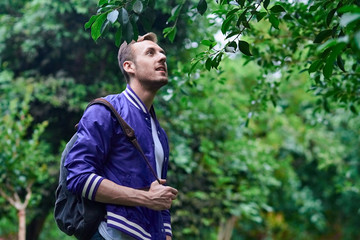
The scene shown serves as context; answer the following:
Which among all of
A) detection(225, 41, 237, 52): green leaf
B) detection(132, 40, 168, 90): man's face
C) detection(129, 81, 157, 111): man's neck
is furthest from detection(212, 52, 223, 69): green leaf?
detection(129, 81, 157, 111): man's neck

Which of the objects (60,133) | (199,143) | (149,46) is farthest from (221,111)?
(149,46)

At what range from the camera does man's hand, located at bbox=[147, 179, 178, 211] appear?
2.02 meters

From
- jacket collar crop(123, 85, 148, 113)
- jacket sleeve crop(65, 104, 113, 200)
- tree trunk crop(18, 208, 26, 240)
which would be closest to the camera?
jacket sleeve crop(65, 104, 113, 200)

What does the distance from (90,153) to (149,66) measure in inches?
24.1

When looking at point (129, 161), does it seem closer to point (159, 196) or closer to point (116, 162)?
point (116, 162)

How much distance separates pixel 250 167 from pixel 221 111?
1244mm

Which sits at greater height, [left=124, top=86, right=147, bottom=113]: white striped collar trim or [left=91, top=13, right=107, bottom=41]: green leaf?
[left=91, top=13, right=107, bottom=41]: green leaf

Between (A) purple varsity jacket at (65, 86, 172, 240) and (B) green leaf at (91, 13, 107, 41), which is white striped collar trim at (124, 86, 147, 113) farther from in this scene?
(B) green leaf at (91, 13, 107, 41)

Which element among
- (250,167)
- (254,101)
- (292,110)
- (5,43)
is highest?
(254,101)

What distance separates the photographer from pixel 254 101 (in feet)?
12.8

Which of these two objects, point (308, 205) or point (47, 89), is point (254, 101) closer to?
point (47, 89)

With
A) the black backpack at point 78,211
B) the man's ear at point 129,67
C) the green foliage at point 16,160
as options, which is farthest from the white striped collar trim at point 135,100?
the green foliage at point 16,160

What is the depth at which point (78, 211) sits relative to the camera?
2.03 metres

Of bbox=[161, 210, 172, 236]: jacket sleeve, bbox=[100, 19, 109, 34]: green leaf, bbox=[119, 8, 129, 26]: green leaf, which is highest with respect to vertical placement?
bbox=[119, 8, 129, 26]: green leaf
